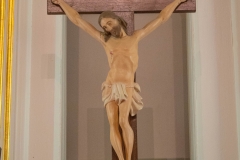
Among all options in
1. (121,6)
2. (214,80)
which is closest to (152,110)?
(214,80)

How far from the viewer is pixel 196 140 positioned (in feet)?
4.54

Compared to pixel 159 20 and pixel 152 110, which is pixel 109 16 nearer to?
pixel 159 20

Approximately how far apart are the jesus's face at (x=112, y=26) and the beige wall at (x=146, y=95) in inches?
17.8

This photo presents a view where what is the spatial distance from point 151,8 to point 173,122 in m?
0.50

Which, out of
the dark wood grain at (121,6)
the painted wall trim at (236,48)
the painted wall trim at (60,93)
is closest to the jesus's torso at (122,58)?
the dark wood grain at (121,6)

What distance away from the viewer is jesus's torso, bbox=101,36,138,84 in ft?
3.51

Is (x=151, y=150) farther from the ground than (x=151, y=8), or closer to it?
closer to it

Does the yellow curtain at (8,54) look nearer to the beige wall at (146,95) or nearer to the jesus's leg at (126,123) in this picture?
the beige wall at (146,95)

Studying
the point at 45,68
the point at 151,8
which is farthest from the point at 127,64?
the point at 45,68

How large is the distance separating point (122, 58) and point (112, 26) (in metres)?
0.09

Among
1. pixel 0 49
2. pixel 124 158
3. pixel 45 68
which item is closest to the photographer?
pixel 124 158

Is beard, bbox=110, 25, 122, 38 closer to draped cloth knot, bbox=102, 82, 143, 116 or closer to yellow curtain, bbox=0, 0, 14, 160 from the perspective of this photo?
draped cloth knot, bbox=102, 82, 143, 116

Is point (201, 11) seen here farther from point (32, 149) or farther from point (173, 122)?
point (32, 149)

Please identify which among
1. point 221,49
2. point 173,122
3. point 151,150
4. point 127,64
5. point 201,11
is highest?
point 201,11
